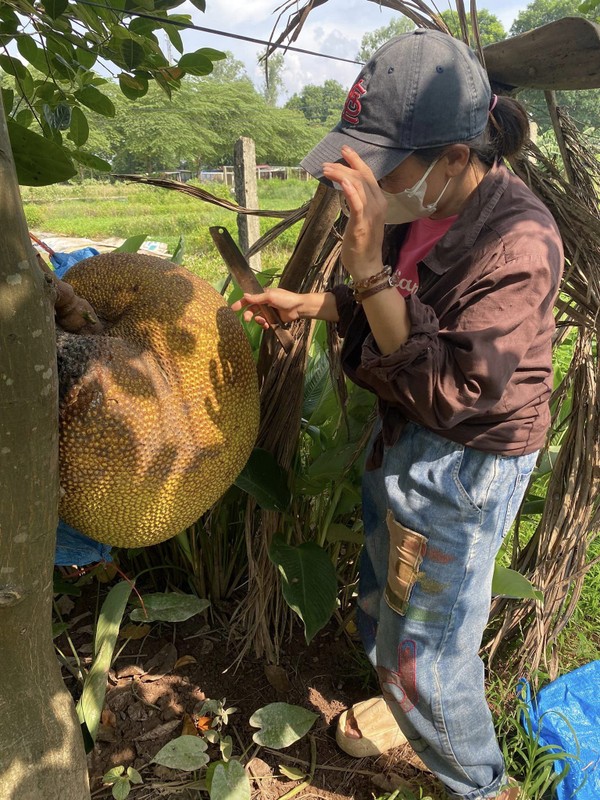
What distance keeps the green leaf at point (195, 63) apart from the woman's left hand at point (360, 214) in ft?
1.67

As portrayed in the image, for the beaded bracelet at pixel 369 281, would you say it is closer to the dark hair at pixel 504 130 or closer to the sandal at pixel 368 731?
the dark hair at pixel 504 130

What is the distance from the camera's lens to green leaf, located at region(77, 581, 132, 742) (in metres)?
1.09

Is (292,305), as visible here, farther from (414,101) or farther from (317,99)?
(317,99)

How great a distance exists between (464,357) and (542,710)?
102 centimetres

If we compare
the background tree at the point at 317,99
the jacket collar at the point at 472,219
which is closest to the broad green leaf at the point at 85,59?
the jacket collar at the point at 472,219

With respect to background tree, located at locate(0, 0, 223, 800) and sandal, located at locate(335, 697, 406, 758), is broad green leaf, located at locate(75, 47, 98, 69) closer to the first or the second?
background tree, located at locate(0, 0, 223, 800)

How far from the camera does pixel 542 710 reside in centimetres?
139

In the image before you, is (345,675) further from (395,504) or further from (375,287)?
(375,287)

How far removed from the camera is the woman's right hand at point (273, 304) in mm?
1068

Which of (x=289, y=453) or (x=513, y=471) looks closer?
A: (x=513, y=471)

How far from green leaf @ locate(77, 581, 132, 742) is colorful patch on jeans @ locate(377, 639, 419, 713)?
49 centimetres

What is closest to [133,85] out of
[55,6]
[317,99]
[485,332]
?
[55,6]

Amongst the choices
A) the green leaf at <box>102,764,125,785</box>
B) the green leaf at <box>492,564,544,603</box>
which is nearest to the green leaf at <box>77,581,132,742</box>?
the green leaf at <box>102,764,125,785</box>

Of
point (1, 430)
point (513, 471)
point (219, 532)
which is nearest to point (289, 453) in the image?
point (219, 532)
